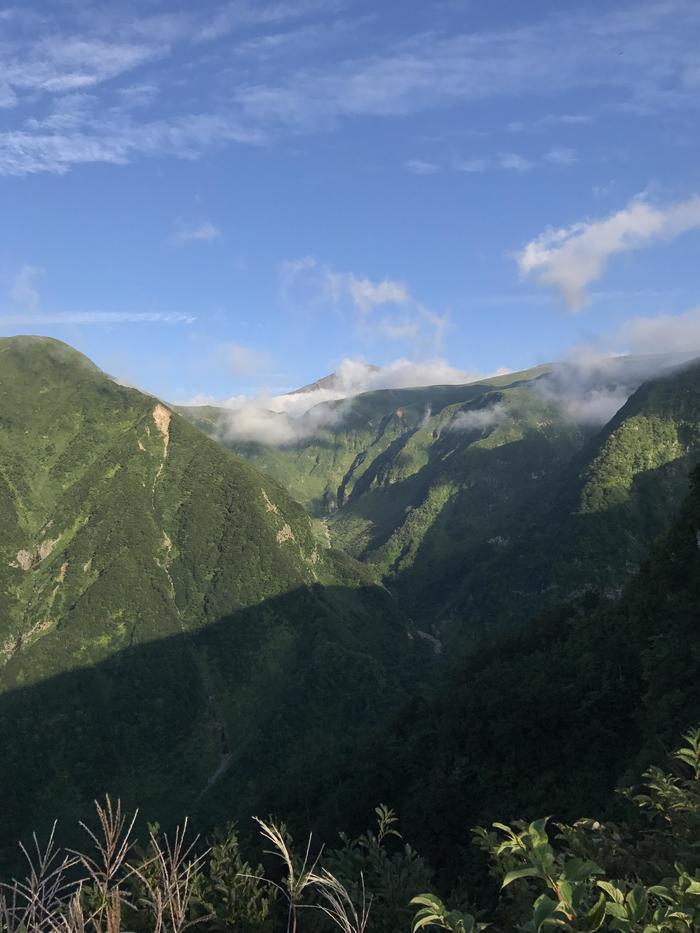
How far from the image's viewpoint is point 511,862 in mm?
12406

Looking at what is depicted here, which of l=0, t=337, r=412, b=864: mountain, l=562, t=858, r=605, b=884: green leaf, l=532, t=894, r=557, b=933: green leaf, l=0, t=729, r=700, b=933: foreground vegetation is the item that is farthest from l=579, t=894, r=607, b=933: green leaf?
l=0, t=337, r=412, b=864: mountain

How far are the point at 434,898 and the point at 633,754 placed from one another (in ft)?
166

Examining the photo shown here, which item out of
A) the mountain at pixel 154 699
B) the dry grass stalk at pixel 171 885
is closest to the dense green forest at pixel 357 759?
the dry grass stalk at pixel 171 885

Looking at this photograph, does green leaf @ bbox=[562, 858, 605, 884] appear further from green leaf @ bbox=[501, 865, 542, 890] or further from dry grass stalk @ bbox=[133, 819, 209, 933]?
dry grass stalk @ bbox=[133, 819, 209, 933]

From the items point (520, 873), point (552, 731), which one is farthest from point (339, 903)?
point (552, 731)

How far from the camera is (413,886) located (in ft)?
58.1

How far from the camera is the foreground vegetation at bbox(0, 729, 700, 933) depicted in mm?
7195

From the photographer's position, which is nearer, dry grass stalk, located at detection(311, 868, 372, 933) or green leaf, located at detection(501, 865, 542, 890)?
green leaf, located at detection(501, 865, 542, 890)

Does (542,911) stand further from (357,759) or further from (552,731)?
(357,759)

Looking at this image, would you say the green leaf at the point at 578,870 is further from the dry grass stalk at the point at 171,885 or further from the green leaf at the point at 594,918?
the dry grass stalk at the point at 171,885

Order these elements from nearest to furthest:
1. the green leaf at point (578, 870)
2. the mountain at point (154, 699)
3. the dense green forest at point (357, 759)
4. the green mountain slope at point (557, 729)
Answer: the green leaf at point (578, 870)
the dense green forest at point (357, 759)
the green mountain slope at point (557, 729)
the mountain at point (154, 699)

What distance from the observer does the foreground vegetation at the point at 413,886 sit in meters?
7.20

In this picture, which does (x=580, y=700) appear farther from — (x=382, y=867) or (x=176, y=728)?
(x=176, y=728)

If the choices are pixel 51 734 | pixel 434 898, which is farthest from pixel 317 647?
pixel 434 898
